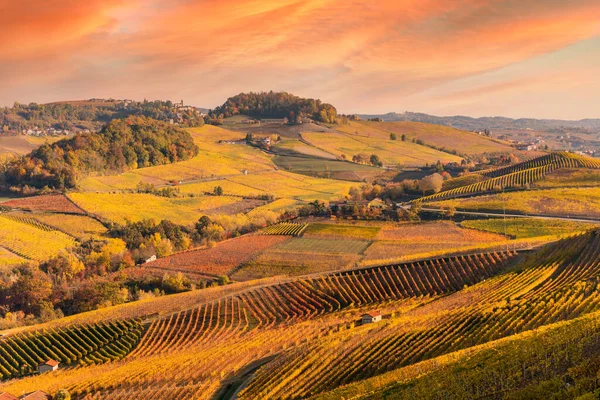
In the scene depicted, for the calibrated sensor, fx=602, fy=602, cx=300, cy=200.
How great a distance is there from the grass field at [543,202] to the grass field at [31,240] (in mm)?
57872

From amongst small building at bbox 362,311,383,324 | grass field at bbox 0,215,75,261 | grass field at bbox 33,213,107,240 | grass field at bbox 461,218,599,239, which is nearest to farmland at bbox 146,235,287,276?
grass field at bbox 0,215,75,261

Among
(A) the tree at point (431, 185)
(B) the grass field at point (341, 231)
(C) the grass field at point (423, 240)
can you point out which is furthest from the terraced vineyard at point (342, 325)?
(A) the tree at point (431, 185)

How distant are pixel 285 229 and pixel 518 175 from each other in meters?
47.4

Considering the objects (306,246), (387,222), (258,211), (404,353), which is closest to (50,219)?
(258,211)

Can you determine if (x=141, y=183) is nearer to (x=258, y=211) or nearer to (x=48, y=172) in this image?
(x=48, y=172)

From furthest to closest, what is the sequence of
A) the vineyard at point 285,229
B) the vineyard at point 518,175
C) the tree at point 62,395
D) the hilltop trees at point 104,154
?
the hilltop trees at point 104,154 → the vineyard at point 518,175 → the vineyard at point 285,229 → the tree at point 62,395

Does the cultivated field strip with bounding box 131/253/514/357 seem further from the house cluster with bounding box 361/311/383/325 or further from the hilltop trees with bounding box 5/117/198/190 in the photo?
the hilltop trees with bounding box 5/117/198/190

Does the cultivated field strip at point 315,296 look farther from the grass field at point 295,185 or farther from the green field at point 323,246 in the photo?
the grass field at point 295,185

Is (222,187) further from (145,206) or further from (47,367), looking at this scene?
(47,367)

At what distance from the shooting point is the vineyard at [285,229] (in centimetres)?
8769

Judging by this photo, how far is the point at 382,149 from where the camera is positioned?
18700cm

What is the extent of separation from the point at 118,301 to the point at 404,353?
38.5 metres

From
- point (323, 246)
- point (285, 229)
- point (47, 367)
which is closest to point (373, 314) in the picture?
point (47, 367)

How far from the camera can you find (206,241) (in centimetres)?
8850
